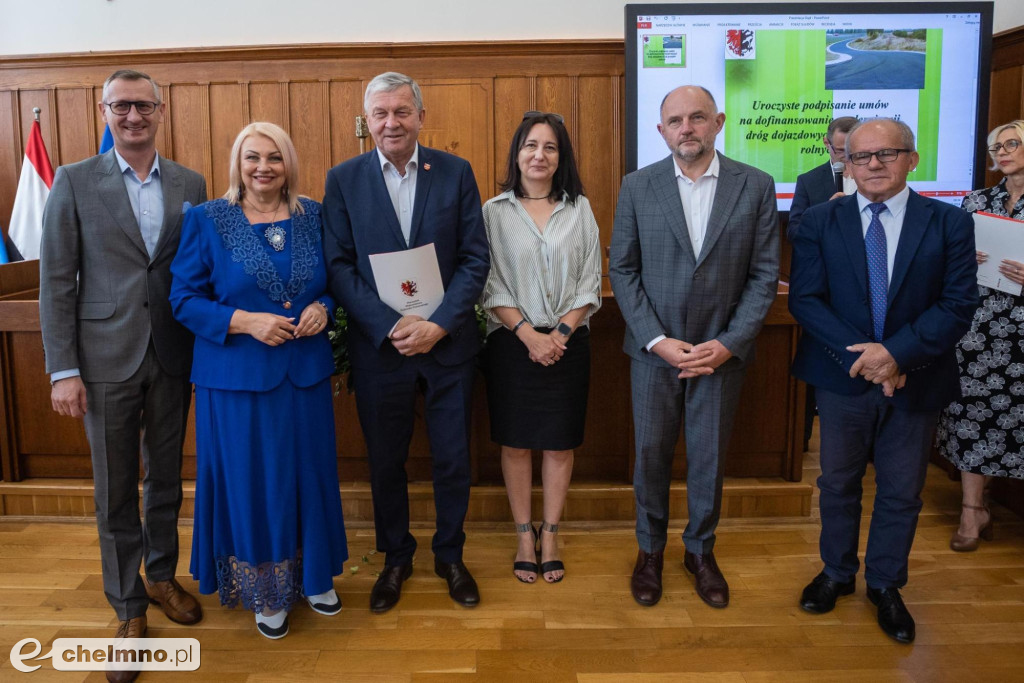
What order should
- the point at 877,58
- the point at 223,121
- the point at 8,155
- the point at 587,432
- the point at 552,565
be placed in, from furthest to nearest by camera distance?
the point at 8,155, the point at 223,121, the point at 877,58, the point at 587,432, the point at 552,565

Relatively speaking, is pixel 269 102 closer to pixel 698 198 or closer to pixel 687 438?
pixel 698 198

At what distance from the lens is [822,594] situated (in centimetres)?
254

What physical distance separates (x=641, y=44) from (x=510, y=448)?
2955 mm

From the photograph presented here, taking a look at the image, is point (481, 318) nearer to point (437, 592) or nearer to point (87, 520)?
point (437, 592)

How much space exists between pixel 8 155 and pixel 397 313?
454 centimetres

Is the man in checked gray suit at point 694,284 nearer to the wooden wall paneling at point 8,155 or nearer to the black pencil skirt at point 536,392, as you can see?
the black pencil skirt at point 536,392

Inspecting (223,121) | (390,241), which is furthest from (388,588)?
(223,121)

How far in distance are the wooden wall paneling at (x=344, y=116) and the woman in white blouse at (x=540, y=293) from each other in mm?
2931

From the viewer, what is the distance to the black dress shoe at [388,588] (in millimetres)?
2551

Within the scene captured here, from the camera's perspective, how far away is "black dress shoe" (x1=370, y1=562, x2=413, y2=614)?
100 inches

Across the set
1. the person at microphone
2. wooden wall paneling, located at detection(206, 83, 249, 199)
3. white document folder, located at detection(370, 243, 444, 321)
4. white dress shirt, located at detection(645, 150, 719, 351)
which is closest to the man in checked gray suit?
white dress shirt, located at detection(645, 150, 719, 351)

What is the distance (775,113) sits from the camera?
480 cm

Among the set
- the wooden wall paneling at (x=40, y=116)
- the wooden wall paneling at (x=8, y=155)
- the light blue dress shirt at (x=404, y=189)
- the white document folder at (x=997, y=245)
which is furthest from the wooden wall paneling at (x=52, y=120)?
the white document folder at (x=997, y=245)

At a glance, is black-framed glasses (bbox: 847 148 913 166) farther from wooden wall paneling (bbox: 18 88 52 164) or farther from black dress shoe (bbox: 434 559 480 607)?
wooden wall paneling (bbox: 18 88 52 164)
